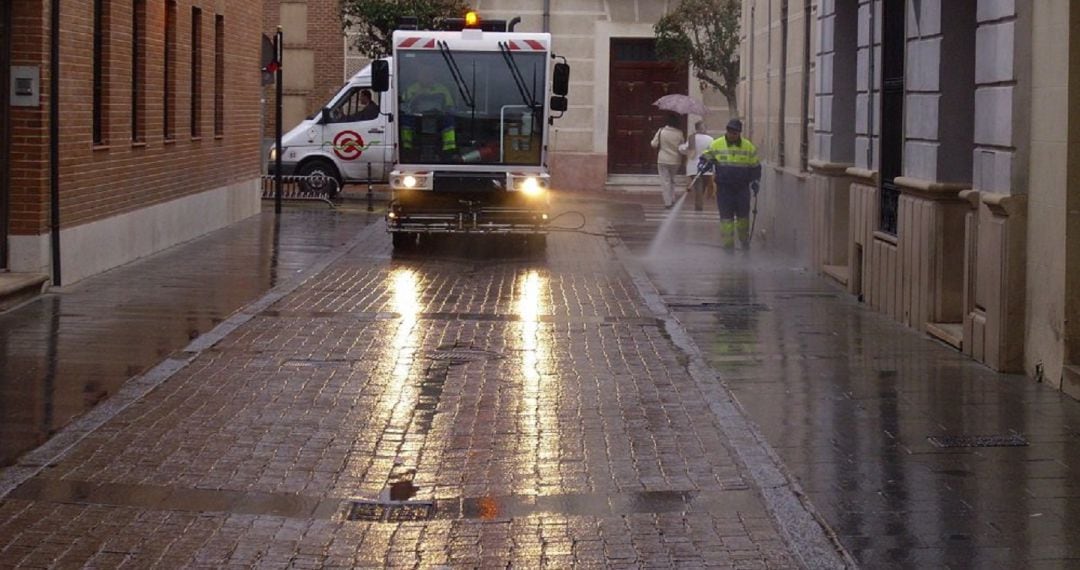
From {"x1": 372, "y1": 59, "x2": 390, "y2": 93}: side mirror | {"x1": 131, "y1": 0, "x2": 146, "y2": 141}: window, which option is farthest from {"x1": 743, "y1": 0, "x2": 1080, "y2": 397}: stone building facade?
{"x1": 131, "y1": 0, "x2": 146, "y2": 141}: window

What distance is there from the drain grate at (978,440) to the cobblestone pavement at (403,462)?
112cm

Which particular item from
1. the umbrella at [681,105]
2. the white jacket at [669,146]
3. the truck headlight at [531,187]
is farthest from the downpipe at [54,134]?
Result: the umbrella at [681,105]

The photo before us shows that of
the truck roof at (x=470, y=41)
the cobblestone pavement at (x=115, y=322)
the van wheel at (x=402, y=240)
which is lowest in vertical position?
the cobblestone pavement at (x=115, y=322)

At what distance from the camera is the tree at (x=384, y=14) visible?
116 ft

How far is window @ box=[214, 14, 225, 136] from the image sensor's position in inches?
981

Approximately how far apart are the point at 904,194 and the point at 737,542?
25.1 ft

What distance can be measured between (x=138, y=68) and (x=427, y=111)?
398 cm

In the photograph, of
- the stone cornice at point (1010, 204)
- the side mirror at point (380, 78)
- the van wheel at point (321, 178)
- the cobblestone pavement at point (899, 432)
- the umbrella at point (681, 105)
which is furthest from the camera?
the umbrella at point (681, 105)

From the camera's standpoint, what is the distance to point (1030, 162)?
444 inches

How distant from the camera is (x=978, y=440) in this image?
9.27m

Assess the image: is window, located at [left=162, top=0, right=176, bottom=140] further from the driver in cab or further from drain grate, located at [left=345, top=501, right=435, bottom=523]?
drain grate, located at [left=345, top=501, right=435, bottom=523]

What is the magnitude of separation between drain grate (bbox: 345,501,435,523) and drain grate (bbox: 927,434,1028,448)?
294 cm

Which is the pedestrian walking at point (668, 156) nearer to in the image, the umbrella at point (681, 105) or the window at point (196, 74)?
the umbrella at point (681, 105)

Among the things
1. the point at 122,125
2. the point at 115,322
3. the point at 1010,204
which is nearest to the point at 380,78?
the point at 122,125
